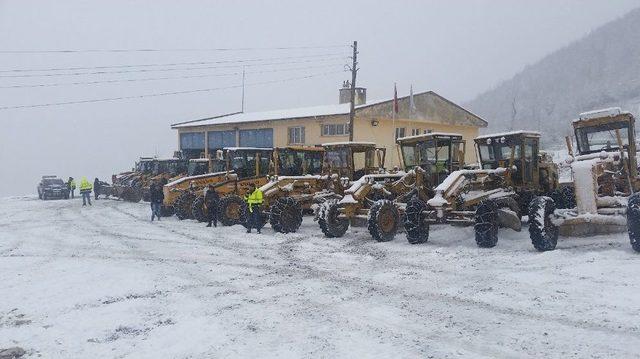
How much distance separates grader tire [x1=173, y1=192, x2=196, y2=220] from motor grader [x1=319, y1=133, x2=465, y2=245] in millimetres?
7589

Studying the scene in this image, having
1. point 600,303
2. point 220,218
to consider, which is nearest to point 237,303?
point 600,303

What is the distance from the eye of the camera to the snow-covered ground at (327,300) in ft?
18.0

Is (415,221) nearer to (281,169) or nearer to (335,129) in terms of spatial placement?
(281,169)

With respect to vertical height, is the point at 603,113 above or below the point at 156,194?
above

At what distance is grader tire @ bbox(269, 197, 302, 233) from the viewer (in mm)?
14477

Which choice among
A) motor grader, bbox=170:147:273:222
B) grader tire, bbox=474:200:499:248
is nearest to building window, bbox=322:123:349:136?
motor grader, bbox=170:147:273:222

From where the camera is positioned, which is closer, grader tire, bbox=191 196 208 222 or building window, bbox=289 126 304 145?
grader tire, bbox=191 196 208 222

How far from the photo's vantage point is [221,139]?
3584 cm

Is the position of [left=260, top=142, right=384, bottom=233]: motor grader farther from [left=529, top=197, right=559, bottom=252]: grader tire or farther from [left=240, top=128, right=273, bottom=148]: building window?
[left=240, top=128, right=273, bottom=148]: building window

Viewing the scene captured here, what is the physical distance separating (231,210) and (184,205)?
3120 mm

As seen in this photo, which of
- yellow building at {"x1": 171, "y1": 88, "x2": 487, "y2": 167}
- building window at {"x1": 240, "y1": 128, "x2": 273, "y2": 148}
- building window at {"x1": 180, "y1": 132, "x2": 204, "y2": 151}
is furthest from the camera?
building window at {"x1": 180, "y1": 132, "x2": 204, "y2": 151}

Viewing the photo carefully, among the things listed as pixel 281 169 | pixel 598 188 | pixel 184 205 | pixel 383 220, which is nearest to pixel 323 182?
pixel 281 169

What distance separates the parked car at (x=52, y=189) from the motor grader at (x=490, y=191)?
94.5 feet

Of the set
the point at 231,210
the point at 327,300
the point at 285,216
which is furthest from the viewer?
the point at 231,210
